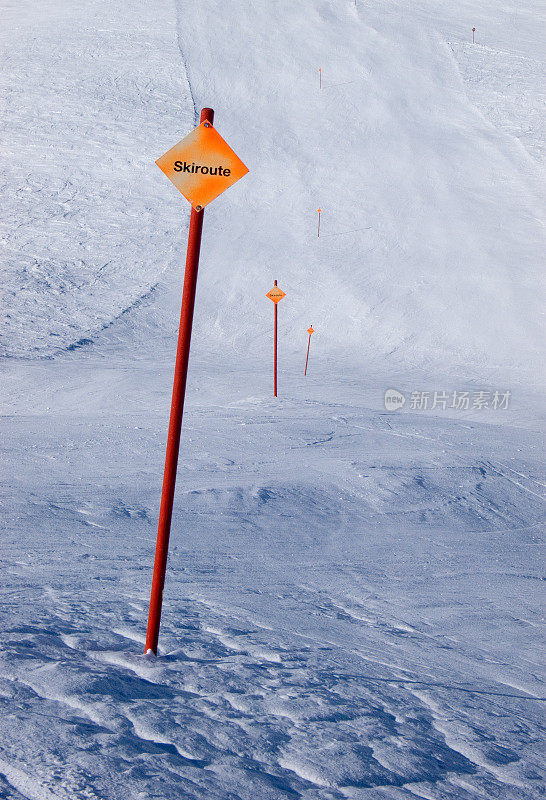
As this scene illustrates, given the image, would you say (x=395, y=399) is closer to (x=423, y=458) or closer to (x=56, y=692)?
(x=423, y=458)

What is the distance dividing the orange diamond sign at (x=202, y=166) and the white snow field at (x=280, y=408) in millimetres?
2229

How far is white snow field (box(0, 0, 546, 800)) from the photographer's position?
3.15 meters

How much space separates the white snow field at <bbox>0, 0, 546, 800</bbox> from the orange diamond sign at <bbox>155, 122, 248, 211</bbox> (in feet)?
7.31

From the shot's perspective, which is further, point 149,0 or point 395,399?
point 149,0

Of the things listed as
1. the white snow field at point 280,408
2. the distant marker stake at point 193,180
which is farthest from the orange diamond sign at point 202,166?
the white snow field at point 280,408

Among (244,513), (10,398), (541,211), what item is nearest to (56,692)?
(244,513)

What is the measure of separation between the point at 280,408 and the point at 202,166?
8.97 m

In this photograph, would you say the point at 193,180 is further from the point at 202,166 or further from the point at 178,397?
the point at 178,397

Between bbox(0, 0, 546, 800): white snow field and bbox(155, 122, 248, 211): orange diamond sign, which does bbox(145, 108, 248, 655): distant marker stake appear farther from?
bbox(0, 0, 546, 800): white snow field

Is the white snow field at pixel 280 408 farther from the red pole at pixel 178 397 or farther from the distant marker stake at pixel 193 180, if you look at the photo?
the distant marker stake at pixel 193 180

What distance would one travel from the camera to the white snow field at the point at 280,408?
10.3 feet

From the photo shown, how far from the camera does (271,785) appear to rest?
8.84 ft

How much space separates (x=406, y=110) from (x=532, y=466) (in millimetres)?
23307

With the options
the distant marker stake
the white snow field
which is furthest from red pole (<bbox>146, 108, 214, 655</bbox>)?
the white snow field
